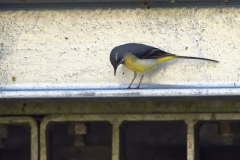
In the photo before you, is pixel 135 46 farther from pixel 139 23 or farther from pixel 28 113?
pixel 28 113

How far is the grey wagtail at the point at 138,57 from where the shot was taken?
2439mm

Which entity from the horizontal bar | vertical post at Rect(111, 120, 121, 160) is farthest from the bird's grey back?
vertical post at Rect(111, 120, 121, 160)

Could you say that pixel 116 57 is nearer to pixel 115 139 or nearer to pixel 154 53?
pixel 154 53

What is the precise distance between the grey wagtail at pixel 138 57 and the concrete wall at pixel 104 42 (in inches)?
1.0

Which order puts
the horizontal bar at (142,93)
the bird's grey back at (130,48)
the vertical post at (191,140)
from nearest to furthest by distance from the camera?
1. the horizontal bar at (142,93)
2. the bird's grey back at (130,48)
3. the vertical post at (191,140)

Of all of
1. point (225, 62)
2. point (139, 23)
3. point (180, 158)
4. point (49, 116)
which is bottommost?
point (180, 158)

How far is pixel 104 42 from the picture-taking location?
249 centimetres

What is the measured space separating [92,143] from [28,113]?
23.5 inches

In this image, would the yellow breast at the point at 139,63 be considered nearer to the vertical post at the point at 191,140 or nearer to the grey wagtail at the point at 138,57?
the grey wagtail at the point at 138,57

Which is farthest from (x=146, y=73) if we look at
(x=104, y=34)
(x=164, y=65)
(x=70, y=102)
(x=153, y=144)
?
(x=153, y=144)

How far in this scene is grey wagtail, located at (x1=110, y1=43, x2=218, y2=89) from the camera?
2439 millimetres

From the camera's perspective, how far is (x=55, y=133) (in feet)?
11.4

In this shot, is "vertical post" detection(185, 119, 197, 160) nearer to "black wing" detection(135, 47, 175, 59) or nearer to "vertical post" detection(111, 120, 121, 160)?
"vertical post" detection(111, 120, 121, 160)

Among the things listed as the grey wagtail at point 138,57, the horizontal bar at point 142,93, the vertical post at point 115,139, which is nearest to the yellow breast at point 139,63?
the grey wagtail at point 138,57
